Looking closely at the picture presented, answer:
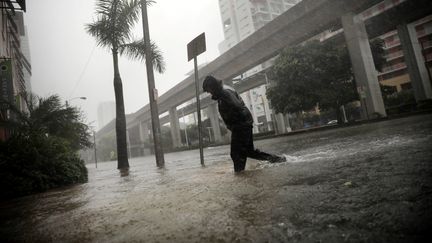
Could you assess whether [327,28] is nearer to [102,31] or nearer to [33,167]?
[102,31]

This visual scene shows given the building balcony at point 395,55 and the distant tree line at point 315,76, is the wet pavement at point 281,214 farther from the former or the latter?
the building balcony at point 395,55

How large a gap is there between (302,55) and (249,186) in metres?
21.2

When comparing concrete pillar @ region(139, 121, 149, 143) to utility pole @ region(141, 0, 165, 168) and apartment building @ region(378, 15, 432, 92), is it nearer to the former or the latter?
apartment building @ region(378, 15, 432, 92)

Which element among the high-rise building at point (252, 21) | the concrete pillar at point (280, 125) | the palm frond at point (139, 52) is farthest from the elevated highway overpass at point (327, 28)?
the high-rise building at point (252, 21)

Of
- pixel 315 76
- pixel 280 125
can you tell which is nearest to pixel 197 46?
pixel 315 76

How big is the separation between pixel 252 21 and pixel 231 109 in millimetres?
79606

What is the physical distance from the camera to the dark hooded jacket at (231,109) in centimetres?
379

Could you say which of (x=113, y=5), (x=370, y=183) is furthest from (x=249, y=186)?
(x=113, y=5)

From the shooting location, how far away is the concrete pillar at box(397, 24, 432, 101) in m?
24.7

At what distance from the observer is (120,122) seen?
40.8ft

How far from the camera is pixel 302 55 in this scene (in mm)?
21750

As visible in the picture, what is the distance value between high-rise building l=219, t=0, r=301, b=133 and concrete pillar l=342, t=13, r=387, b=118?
50965 mm

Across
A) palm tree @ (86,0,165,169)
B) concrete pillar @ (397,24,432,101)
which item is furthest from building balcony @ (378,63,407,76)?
palm tree @ (86,0,165,169)

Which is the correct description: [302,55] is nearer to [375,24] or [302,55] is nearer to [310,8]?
[310,8]
